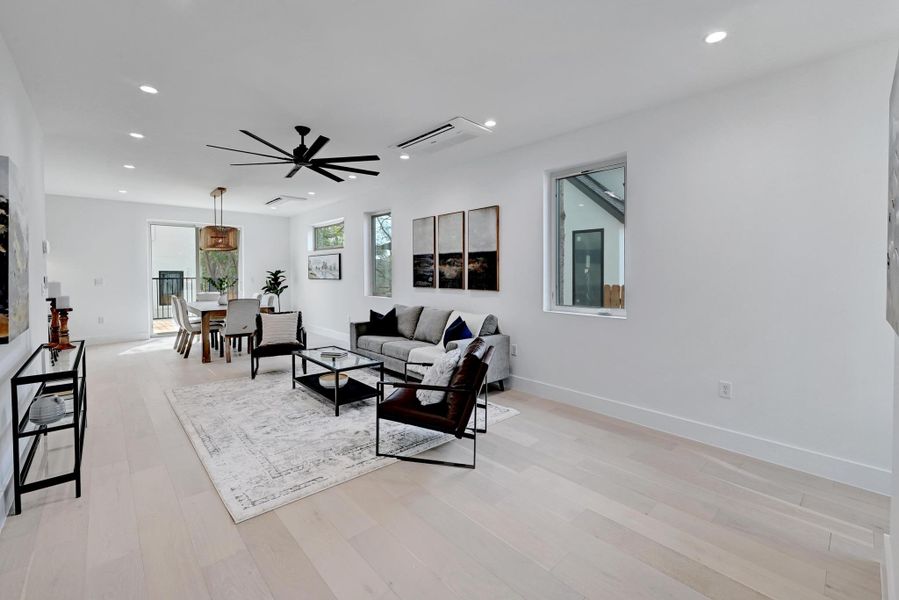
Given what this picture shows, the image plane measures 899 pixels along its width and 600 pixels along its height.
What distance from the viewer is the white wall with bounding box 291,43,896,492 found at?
2625 mm

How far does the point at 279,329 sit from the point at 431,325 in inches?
76.9

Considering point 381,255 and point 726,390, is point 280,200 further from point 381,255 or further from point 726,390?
point 726,390

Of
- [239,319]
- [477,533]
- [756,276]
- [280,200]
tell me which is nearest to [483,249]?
[756,276]

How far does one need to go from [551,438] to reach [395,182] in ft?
14.8

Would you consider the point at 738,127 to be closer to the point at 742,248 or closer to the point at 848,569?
the point at 742,248

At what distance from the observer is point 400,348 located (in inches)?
196

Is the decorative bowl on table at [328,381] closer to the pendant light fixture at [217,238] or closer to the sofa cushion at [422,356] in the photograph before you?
the sofa cushion at [422,356]

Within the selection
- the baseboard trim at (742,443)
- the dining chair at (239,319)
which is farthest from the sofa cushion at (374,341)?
the baseboard trim at (742,443)

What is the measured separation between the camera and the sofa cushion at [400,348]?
4895 mm

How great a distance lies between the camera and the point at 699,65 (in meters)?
2.84

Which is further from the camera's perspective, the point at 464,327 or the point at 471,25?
the point at 464,327

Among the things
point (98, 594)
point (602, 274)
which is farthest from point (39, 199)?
point (602, 274)

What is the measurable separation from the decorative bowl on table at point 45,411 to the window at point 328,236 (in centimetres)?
569

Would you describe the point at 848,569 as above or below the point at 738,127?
below
